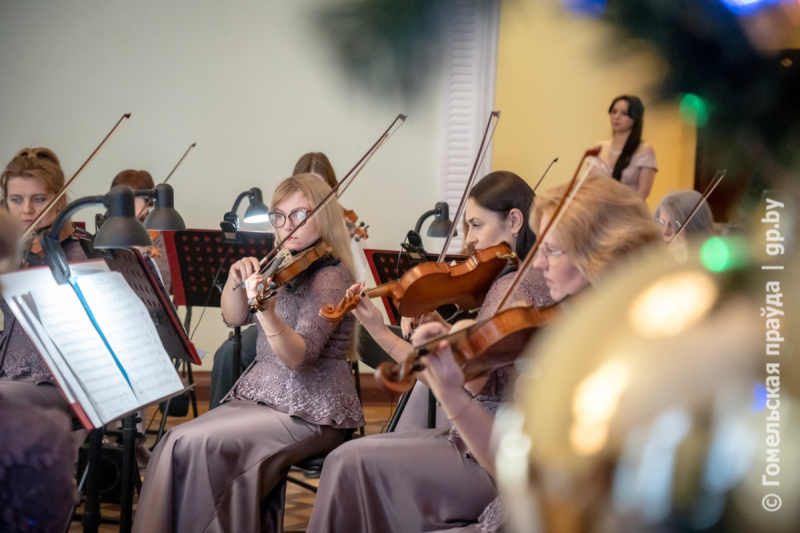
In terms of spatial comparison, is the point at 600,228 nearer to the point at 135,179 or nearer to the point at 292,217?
the point at 292,217

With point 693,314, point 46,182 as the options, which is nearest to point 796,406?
point 693,314

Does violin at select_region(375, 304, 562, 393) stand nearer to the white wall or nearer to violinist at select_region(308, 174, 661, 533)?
violinist at select_region(308, 174, 661, 533)

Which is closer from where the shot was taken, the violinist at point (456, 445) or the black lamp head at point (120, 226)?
the violinist at point (456, 445)

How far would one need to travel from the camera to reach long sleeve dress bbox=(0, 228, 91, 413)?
194 centimetres

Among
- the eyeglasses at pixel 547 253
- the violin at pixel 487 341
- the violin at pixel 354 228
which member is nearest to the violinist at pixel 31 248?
the violin at pixel 354 228

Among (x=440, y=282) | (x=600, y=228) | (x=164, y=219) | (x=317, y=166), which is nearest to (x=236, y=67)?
(x=600, y=228)

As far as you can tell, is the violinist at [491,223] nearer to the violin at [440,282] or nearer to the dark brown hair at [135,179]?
the violin at [440,282]

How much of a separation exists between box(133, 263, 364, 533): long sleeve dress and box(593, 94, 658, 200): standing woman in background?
1461mm

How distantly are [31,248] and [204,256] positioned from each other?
1.78ft

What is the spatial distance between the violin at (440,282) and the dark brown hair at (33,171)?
0.99 meters

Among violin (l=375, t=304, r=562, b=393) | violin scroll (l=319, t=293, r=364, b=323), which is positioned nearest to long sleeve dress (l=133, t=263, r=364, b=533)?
violin scroll (l=319, t=293, r=364, b=323)

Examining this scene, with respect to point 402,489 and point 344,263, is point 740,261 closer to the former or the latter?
point 402,489

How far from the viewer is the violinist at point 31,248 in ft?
6.44

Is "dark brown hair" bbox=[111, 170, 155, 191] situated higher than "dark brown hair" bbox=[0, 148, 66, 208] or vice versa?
"dark brown hair" bbox=[111, 170, 155, 191]
